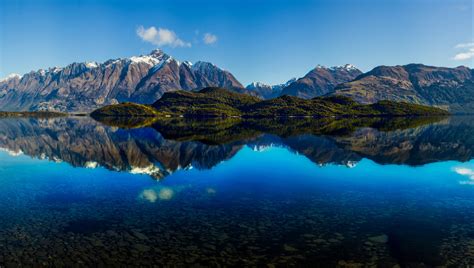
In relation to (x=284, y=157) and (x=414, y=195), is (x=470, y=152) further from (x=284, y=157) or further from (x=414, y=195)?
(x=414, y=195)

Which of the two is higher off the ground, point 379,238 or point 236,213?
point 236,213

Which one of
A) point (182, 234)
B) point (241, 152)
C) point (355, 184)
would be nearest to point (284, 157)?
point (241, 152)

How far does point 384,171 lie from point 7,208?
60.9 m

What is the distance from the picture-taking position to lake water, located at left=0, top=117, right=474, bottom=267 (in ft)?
88.9

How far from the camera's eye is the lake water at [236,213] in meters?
27.1

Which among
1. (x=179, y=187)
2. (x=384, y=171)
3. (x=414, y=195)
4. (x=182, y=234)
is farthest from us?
(x=384, y=171)

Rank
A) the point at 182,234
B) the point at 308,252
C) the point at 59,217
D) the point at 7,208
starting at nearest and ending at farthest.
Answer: the point at 308,252 → the point at 182,234 → the point at 59,217 → the point at 7,208

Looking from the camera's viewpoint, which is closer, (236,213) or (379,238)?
(379,238)

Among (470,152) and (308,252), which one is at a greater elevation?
(470,152)

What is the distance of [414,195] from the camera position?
4791cm

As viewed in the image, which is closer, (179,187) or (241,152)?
(179,187)

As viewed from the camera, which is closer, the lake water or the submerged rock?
the lake water

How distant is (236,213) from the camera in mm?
38188

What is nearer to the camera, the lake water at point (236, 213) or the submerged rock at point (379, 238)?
the lake water at point (236, 213)
